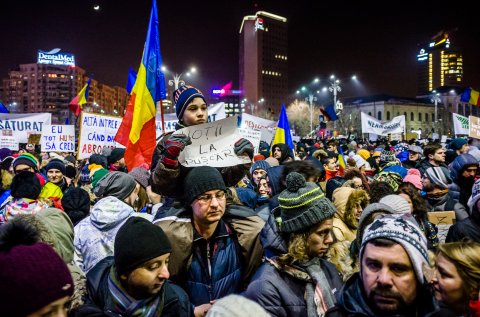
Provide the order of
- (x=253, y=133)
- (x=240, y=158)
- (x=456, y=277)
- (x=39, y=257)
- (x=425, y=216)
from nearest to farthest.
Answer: (x=39, y=257) → (x=456, y=277) → (x=240, y=158) → (x=425, y=216) → (x=253, y=133)

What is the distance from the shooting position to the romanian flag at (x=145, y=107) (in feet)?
19.8

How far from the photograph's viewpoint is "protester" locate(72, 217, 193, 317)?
261 centimetres

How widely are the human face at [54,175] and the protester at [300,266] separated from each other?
5757 mm

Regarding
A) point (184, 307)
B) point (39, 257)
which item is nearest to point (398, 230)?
point (184, 307)

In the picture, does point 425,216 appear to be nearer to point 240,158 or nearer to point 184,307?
point 240,158

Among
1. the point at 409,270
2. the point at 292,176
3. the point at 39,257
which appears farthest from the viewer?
the point at 292,176

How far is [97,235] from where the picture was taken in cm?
410

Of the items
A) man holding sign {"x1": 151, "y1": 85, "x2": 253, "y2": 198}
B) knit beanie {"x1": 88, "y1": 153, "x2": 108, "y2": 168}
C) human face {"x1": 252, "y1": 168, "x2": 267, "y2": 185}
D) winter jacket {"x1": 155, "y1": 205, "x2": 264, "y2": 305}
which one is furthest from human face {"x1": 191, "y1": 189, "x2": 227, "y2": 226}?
knit beanie {"x1": 88, "y1": 153, "x2": 108, "y2": 168}

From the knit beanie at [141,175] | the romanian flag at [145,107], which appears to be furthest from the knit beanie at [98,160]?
the knit beanie at [141,175]

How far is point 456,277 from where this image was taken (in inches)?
99.4

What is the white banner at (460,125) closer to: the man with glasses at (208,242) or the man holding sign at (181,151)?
the man holding sign at (181,151)

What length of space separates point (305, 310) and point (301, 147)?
594 inches

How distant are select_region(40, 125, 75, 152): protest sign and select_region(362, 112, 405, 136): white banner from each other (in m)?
10.8

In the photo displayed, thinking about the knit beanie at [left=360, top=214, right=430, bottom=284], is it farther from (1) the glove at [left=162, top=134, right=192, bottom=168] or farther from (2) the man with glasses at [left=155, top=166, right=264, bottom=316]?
(1) the glove at [left=162, top=134, right=192, bottom=168]
